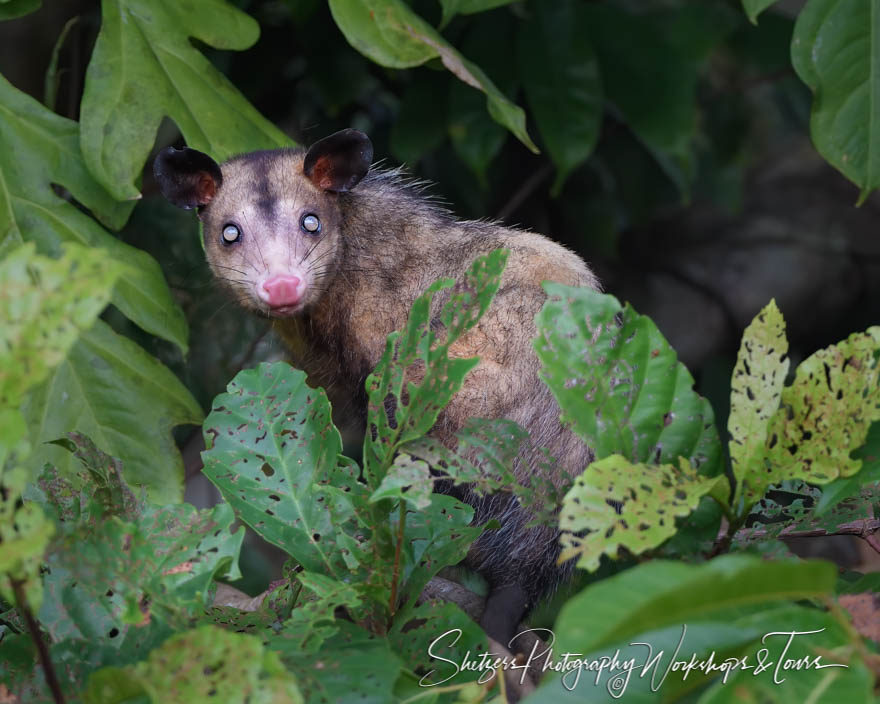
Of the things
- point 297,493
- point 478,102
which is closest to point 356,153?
point 478,102

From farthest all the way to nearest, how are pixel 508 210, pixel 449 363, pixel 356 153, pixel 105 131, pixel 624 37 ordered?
pixel 508 210 < pixel 624 37 < pixel 356 153 < pixel 105 131 < pixel 449 363

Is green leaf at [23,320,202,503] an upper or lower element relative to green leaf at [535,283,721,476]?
lower

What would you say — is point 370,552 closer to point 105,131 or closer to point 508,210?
point 105,131

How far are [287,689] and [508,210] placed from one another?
2976mm

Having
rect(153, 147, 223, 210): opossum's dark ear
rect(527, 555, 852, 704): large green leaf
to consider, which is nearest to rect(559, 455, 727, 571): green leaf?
rect(527, 555, 852, 704): large green leaf

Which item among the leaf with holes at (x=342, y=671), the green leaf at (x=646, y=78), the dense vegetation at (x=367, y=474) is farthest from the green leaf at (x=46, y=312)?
the green leaf at (x=646, y=78)

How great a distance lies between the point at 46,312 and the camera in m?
0.95

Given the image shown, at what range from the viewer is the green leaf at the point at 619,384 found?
1.25 m

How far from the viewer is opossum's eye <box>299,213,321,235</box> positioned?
2227mm

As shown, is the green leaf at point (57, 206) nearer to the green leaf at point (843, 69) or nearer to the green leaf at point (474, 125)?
the green leaf at point (474, 125)

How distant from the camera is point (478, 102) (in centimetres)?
297

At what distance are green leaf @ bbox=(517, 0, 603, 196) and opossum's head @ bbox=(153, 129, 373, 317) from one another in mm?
797

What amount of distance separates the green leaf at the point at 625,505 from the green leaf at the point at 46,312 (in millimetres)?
550

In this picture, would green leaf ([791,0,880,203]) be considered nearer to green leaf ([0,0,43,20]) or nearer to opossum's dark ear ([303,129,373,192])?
opossum's dark ear ([303,129,373,192])
